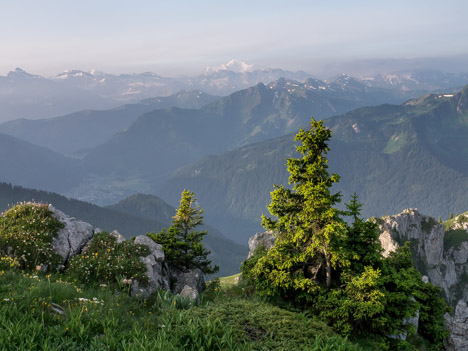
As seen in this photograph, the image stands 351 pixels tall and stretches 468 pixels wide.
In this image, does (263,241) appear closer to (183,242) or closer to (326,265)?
(183,242)

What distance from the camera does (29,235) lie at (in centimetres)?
1792

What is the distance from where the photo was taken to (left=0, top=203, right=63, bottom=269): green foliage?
1662cm

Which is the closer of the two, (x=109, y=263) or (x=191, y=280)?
(x=109, y=263)

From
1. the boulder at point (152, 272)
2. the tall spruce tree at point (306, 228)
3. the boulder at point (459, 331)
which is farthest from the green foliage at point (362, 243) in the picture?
the boulder at point (459, 331)

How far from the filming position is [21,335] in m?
8.60

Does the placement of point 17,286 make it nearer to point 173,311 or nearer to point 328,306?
point 173,311

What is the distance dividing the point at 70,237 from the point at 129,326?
36.9ft

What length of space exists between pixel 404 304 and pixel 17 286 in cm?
1997

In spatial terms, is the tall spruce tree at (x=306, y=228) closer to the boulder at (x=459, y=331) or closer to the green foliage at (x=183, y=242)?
the green foliage at (x=183, y=242)

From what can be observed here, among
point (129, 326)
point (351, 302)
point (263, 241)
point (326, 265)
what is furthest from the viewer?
point (263, 241)

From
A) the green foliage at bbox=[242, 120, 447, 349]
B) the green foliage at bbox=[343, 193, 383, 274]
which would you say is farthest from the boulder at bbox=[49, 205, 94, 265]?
the green foliage at bbox=[343, 193, 383, 274]

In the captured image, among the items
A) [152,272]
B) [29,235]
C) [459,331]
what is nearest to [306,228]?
[152,272]

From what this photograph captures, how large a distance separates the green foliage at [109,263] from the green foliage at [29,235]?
58.6 inches

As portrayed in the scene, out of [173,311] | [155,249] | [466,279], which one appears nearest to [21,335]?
[173,311]
